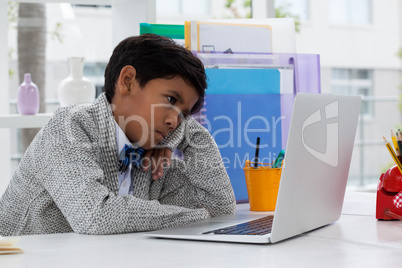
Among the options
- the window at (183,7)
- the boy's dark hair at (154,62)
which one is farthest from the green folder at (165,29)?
the window at (183,7)

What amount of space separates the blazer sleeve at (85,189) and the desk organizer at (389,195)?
364 millimetres


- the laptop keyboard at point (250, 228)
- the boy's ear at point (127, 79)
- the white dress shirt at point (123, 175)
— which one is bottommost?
the laptop keyboard at point (250, 228)

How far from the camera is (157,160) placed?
140 cm

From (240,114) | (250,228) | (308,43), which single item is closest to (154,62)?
(240,114)

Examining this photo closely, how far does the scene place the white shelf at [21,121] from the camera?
1.88m

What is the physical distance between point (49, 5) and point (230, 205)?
1807 mm

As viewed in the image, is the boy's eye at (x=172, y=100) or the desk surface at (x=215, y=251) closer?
the desk surface at (x=215, y=251)

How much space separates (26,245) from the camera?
97 centimetres

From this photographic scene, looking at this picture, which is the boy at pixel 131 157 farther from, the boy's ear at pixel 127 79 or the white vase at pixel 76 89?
the white vase at pixel 76 89

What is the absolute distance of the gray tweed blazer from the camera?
109cm

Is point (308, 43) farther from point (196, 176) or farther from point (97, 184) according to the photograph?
point (97, 184)

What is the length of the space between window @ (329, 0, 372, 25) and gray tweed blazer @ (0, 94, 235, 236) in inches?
271

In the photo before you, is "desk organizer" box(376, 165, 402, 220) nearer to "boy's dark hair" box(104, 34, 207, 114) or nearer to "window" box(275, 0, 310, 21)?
"boy's dark hair" box(104, 34, 207, 114)

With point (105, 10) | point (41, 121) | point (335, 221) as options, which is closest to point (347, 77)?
point (105, 10)
